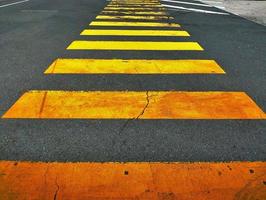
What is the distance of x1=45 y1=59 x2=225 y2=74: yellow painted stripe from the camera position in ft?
18.6

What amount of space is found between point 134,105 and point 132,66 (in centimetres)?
173

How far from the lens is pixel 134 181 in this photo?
2836mm

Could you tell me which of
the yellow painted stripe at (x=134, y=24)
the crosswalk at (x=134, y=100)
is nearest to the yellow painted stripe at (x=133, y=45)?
the crosswalk at (x=134, y=100)

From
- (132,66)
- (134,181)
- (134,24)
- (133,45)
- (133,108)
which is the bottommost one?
(134,24)

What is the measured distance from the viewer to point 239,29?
9.63m

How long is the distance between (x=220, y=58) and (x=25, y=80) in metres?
3.30

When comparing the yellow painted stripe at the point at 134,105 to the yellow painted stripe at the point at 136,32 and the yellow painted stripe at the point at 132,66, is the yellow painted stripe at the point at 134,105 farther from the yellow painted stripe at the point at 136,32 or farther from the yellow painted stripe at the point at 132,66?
the yellow painted stripe at the point at 136,32

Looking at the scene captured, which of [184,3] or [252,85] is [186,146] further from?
[184,3]

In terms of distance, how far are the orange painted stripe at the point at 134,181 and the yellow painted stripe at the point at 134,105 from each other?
3.34 feet

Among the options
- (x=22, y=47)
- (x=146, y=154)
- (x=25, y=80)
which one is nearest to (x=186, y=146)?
(x=146, y=154)

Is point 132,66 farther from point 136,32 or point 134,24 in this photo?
point 134,24

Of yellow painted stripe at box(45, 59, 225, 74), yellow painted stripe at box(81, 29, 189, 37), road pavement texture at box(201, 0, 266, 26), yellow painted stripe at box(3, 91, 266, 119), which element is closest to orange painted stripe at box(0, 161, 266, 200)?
yellow painted stripe at box(3, 91, 266, 119)

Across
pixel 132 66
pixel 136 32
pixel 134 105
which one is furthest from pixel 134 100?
pixel 136 32

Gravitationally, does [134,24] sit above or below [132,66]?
below
